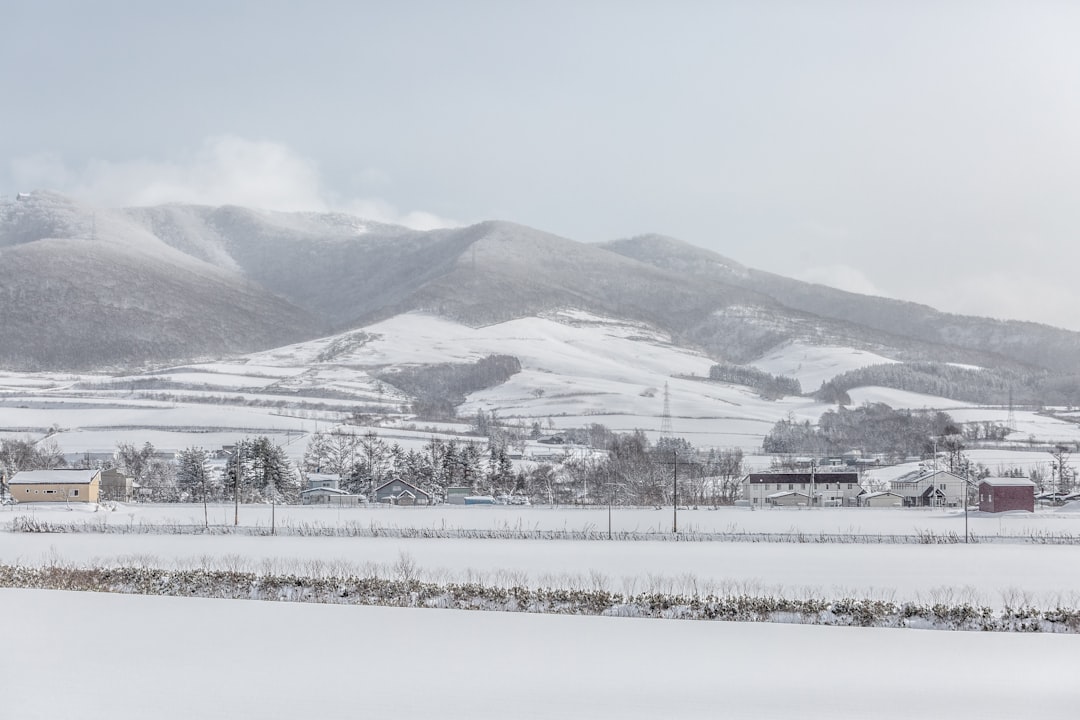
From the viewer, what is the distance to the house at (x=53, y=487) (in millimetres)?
67625

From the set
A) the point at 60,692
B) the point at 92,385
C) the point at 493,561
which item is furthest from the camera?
the point at 92,385

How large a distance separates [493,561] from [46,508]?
4057 centimetres

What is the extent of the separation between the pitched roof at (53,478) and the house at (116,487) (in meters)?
8.21

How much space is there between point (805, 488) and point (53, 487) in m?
54.6

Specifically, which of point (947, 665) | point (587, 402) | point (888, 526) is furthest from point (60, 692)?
point (587, 402)

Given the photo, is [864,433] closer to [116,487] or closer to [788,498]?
[788,498]

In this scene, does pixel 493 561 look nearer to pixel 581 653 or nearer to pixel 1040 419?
pixel 581 653

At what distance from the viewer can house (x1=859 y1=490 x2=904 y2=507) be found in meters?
77.7

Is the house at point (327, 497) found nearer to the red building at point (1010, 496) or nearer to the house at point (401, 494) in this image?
the house at point (401, 494)

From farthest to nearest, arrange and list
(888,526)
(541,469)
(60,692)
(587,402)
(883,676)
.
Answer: (587,402), (541,469), (888,526), (883,676), (60,692)

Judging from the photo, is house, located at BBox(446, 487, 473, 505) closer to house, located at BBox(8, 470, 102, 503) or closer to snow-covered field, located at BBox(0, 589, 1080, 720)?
house, located at BBox(8, 470, 102, 503)

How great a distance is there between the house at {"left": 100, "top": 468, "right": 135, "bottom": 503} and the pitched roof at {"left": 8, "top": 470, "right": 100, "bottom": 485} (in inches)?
323

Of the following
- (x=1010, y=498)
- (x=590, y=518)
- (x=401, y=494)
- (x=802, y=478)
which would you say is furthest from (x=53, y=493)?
(x=1010, y=498)

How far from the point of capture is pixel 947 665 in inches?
720
